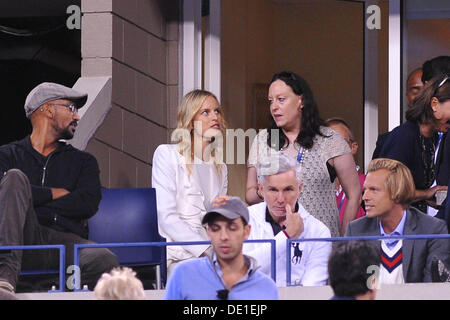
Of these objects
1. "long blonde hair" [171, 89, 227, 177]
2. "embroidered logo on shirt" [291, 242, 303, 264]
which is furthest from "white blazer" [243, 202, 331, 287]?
"long blonde hair" [171, 89, 227, 177]

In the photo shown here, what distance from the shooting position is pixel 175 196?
7520mm

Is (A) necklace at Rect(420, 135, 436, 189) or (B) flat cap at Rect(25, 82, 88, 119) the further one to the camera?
(A) necklace at Rect(420, 135, 436, 189)

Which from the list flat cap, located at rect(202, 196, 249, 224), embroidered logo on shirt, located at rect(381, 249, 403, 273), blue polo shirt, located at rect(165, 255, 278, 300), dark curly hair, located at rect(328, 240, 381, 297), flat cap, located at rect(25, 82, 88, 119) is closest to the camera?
dark curly hair, located at rect(328, 240, 381, 297)

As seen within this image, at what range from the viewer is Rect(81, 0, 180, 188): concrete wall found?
30.9 feet

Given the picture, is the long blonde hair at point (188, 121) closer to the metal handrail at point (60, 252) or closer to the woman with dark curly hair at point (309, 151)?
the woman with dark curly hair at point (309, 151)

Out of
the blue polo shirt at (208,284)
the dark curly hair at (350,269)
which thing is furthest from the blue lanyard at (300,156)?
the dark curly hair at (350,269)

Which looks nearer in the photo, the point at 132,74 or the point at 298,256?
the point at 298,256

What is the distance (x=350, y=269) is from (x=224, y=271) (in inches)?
28.6

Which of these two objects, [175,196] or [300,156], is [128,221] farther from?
[300,156]

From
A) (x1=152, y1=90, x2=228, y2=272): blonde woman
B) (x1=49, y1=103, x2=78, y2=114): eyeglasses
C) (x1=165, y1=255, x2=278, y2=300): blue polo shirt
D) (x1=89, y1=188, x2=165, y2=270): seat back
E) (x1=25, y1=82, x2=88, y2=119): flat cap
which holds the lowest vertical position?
(x1=165, y1=255, x2=278, y2=300): blue polo shirt

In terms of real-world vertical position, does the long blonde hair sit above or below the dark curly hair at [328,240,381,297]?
above

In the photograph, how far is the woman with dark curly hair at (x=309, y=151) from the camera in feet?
24.3

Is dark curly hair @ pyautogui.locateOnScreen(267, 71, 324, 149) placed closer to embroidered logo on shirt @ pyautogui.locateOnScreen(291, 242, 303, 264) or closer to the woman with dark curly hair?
the woman with dark curly hair

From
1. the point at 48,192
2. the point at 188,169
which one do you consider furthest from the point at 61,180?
the point at 188,169
